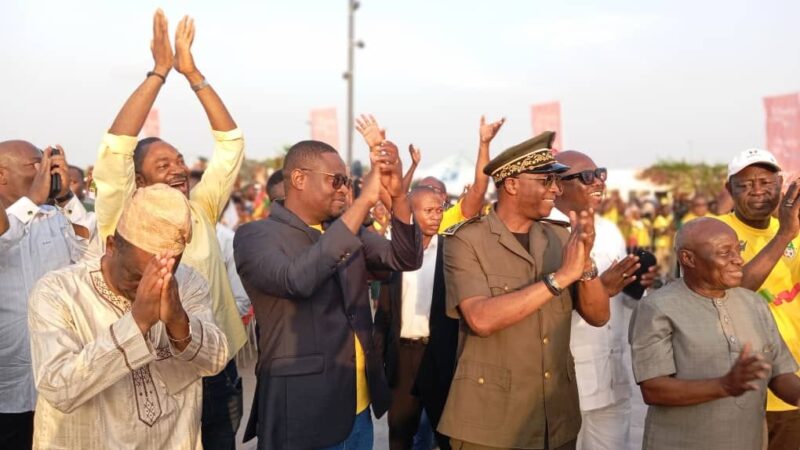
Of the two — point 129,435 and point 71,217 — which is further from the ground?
point 71,217

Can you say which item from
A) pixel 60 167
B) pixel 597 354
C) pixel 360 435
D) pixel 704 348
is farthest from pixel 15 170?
pixel 704 348

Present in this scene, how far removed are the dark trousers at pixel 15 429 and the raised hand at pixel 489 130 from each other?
304 centimetres

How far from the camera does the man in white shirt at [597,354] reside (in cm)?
451

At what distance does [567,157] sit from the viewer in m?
4.80

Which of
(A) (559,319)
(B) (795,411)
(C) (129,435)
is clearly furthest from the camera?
(B) (795,411)

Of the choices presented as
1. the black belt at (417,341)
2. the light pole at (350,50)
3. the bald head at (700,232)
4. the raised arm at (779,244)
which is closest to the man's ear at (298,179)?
the bald head at (700,232)

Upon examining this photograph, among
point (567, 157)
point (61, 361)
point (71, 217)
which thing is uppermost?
point (567, 157)

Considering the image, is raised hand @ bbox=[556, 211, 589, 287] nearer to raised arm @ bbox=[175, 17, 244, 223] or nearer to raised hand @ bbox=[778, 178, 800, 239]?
raised hand @ bbox=[778, 178, 800, 239]

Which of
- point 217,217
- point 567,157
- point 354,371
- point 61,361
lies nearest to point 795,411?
point 567,157

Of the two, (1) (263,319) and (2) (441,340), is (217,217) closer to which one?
(1) (263,319)

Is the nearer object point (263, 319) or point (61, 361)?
point (61, 361)

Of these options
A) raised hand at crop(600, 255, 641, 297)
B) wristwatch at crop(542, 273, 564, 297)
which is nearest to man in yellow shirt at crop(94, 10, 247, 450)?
wristwatch at crop(542, 273, 564, 297)

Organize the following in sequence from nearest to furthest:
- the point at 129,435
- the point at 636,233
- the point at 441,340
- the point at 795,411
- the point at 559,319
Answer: the point at 129,435
the point at 559,319
the point at 795,411
the point at 441,340
the point at 636,233

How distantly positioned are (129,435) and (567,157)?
10.0ft
